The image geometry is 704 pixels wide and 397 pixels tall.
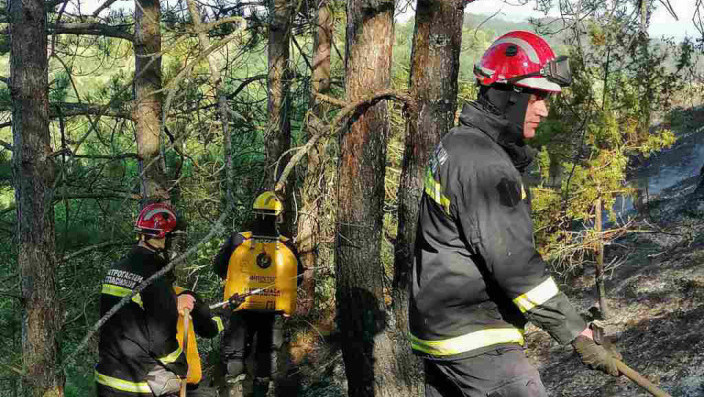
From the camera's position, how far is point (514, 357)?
278 cm

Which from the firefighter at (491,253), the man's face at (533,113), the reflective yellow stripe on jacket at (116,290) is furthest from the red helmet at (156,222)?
the man's face at (533,113)

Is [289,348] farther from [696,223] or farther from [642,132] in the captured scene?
[696,223]

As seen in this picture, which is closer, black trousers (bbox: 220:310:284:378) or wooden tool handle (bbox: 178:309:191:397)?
wooden tool handle (bbox: 178:309:191:397)

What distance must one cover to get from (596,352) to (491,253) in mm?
631

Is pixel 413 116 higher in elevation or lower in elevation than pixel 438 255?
higher

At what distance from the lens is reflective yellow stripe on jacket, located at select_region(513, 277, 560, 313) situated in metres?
2.62

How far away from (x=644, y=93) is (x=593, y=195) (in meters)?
1.67

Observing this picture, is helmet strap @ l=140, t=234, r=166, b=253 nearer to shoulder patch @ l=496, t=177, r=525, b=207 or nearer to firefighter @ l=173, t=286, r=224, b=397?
firefighter @ l=173, t=286, r=224, b=397

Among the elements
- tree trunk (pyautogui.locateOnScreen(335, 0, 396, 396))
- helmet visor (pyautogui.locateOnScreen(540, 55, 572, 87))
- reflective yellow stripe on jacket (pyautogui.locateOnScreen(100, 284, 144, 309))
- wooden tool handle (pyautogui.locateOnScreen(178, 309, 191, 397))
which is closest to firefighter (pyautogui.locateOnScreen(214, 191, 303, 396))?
tree trunk (pyautogui.locateOnScreen(335, 0, 396, 396))

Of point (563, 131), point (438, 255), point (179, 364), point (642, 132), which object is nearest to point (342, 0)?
point (563, 131)

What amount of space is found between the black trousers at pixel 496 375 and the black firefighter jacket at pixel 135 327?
7.74ft

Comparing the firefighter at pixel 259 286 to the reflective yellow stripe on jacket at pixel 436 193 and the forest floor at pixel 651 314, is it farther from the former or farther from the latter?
the reflective yellow stripe on jacket at pixel 436 193

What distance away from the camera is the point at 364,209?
5562mm

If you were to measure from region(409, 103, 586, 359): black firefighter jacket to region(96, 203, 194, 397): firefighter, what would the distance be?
221 cm
